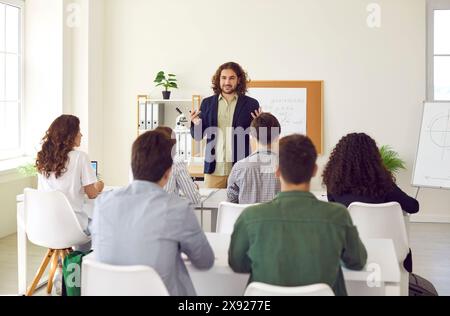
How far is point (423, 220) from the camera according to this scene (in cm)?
662

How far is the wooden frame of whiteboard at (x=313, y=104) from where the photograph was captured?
6.61m

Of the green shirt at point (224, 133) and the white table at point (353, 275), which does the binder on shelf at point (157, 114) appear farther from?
the white table at point (353, 275)

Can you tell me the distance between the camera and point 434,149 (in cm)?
596

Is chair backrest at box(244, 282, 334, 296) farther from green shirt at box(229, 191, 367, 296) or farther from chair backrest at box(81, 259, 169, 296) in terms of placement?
chair backrest at box(81, 259, 169, 296)

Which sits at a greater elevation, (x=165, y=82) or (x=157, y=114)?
(x=165, y=82)

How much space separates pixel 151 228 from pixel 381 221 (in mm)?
1531

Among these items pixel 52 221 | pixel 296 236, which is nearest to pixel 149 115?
pixel 52 221

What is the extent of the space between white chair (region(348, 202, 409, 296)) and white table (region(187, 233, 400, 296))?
583 mm

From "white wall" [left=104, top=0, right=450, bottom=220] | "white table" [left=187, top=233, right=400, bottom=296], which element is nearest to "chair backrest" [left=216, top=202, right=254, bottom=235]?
"white table" [left=187, top=233, right=400, bottom=296]

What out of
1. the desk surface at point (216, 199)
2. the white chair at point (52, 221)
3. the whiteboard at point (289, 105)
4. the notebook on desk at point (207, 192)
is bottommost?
Answer: the white chair at point (52, 221)

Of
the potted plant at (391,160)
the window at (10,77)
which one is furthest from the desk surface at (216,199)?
the window at (10,77)

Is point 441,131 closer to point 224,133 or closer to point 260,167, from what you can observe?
point 224,133
